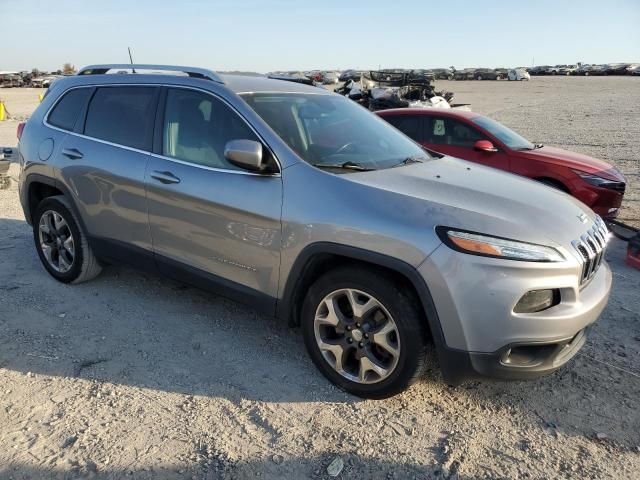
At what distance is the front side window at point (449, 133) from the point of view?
24.8 feet

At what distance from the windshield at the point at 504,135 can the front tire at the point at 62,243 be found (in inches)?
212

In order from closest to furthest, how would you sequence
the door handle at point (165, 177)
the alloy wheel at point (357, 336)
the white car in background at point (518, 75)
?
the alloy wheel at point (357, 336)
the door handle at point (165, 177)
the white car in background at point (518, 75)

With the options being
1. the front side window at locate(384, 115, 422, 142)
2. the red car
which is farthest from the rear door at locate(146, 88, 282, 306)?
the front side window at locate(384, 115, 422, 142)

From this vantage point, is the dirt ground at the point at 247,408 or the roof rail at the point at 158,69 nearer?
the dirt ground at the point at 247,408

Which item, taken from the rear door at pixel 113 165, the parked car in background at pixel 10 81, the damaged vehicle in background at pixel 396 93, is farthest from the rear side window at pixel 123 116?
the parked car in background at pixel 10 81

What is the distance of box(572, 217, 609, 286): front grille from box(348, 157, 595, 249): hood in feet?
0.15

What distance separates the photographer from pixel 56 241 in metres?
4.74

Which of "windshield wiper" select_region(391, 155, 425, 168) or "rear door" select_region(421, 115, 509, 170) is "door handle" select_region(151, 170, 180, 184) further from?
"rear door" select_region(421, 115, 509, 170)

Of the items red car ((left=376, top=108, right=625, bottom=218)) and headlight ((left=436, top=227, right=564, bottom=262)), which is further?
red car ((left=376, top=108, right=625, bottom=218))

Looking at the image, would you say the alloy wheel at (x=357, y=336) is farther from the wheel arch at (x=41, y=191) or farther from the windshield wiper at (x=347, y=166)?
the wheel arch at (x=41, y=191)

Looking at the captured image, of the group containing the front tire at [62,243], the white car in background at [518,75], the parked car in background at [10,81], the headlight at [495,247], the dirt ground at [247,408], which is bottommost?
the white car in background at [518,75]

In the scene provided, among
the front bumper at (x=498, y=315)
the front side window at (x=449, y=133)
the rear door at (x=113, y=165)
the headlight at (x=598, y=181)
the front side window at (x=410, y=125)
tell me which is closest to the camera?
the front bumper at (x=498, y=315)

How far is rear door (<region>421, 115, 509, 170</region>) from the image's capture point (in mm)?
7215

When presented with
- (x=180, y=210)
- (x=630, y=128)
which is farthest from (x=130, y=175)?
(x=630, y=128)
